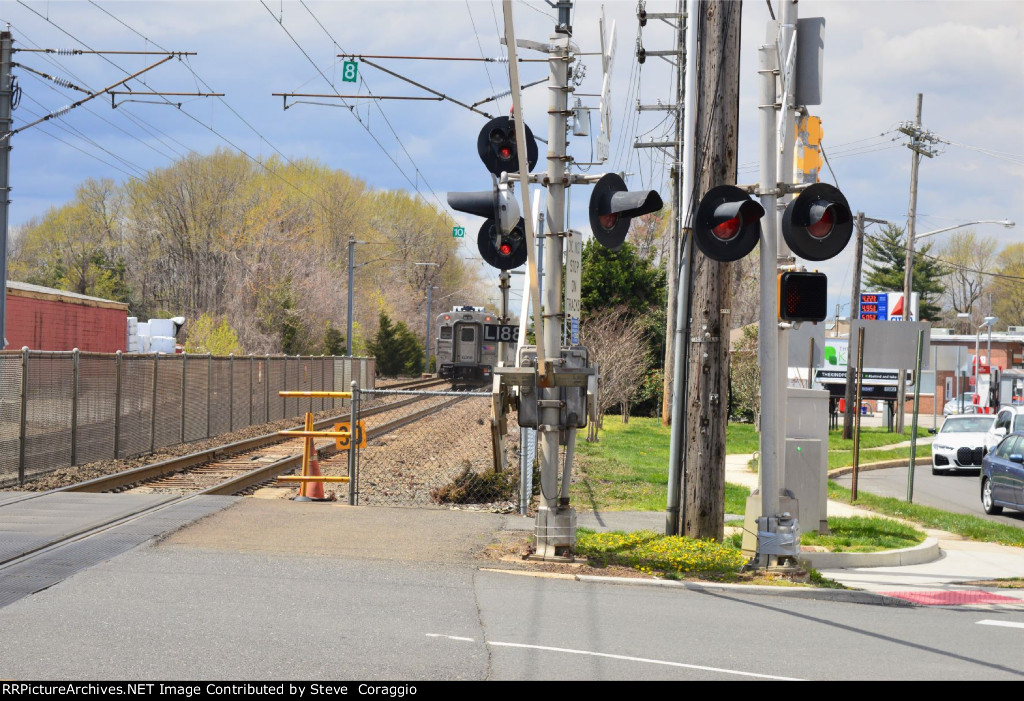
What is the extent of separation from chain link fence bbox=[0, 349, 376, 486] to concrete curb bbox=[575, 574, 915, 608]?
9811 millimetres

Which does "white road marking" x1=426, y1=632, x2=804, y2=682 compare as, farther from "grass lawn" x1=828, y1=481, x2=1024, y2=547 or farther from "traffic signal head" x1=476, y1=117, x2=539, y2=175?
"grass lawn" x1=828, y1=481, x2=1024, y2=547

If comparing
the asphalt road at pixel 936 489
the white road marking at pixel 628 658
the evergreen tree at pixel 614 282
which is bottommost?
the asphalt road at pixel 936 489

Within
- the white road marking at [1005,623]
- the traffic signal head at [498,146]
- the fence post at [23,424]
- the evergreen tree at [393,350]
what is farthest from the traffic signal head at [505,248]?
Result: the evergreen tree at [393,350]

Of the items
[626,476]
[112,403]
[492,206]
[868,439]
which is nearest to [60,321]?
[112,403]

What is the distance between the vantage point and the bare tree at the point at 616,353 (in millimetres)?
35688

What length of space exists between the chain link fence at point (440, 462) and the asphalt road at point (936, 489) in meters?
8.21

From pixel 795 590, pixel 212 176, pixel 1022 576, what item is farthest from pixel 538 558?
pixel 212 176

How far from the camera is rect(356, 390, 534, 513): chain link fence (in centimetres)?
1583

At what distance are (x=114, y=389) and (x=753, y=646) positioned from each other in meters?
15.0

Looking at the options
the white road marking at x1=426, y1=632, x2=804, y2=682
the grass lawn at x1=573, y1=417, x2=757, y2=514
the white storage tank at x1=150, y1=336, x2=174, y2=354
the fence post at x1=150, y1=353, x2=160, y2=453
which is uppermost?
the white storage tank at x1=150, y1=336, x2=174, y2=354

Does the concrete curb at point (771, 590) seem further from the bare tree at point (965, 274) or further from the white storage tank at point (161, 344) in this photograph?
the bare tree at point (965, 274)

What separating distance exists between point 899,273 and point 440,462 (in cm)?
8843

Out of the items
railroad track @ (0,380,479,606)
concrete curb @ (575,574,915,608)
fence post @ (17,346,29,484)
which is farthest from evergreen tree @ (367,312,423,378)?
concrete curb @ (575,574,915,608)

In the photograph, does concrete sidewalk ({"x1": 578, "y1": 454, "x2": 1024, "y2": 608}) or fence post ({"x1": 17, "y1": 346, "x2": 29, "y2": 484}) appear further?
fence post ({"x1": 17, "y1": 346, "x2": 29, "y2": 484})
